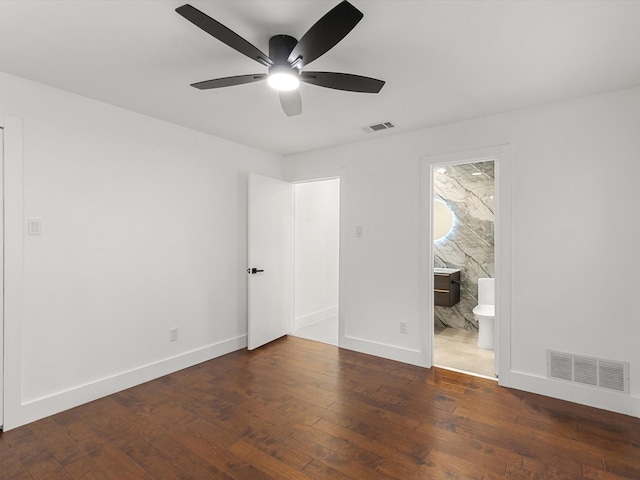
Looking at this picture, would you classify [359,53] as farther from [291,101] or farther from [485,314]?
[485,314]

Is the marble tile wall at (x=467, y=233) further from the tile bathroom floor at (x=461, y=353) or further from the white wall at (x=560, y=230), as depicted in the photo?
the white wall at (x=560, y=230)

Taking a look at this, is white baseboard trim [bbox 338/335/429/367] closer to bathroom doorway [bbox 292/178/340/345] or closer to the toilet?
bathroom doorway [bbox 292/178/340/345]

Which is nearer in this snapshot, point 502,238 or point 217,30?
point 217,30

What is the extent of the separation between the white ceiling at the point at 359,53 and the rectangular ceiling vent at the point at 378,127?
0.22m

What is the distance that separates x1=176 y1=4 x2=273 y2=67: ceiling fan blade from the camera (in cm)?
136

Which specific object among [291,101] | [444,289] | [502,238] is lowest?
[444,289]

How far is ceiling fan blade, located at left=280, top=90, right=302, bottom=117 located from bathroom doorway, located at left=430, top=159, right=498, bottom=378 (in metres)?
2.69

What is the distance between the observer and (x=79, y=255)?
2732mm

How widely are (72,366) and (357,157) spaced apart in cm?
334

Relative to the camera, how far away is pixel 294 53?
1736 mm

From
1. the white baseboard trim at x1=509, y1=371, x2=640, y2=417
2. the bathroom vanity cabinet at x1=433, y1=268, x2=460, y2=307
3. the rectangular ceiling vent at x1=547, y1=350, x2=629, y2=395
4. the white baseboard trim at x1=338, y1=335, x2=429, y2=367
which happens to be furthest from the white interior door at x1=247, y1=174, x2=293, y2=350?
the rectangular ceiling vent at x1=547, y1=350, x2=629, y2=395

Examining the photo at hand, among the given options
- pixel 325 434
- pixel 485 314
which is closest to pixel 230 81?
pixel 325 434

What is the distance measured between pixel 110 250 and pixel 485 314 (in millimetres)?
3997

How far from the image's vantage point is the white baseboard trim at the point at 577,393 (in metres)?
2.56
